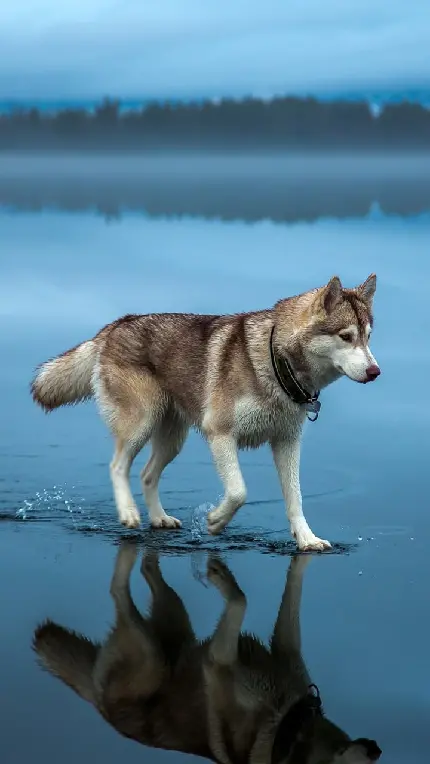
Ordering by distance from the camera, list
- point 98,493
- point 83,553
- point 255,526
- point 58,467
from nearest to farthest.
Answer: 1. point 83,553
2. point 255,526
3. point 98,493
4. point 58,467

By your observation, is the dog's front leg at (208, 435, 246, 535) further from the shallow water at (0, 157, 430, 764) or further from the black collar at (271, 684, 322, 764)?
the black collar at (271, 684, 322, 764)

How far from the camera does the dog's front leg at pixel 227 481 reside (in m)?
7.98

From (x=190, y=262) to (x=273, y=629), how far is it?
1860cm

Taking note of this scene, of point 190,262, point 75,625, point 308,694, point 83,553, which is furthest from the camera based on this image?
point 190,262

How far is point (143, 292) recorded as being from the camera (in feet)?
65.9

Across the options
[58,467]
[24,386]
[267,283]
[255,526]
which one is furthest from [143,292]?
[255,526]

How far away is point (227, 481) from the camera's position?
805cm

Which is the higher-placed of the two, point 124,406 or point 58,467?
point 124,406

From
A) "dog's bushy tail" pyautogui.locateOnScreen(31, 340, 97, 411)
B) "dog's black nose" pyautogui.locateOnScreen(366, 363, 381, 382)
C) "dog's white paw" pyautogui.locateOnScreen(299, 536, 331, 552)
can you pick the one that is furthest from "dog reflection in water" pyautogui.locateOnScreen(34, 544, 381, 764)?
"dog's bushy tail" pyautogui.locateOnScreen(31, 340, 97, 411)

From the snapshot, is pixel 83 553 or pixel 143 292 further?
pixel 143 292

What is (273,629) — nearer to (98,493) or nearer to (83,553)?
(83,553)

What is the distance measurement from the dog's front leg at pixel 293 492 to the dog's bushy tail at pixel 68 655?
1994 millimetres

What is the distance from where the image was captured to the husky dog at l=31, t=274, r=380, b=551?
7.67m

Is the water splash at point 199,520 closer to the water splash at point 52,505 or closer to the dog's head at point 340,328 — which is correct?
the water splash at point 52,505
